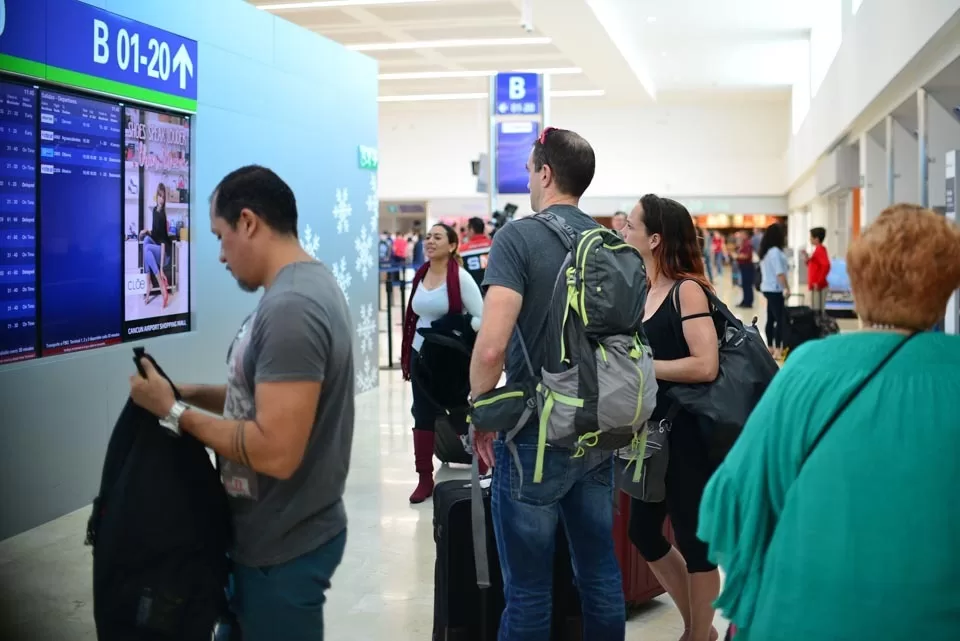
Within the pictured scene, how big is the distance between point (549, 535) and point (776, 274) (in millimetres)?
10366

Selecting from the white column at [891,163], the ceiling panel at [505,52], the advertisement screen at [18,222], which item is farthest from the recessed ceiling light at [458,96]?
the advertisement screen at [18,222]

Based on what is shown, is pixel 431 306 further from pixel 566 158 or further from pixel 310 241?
pixel 566 158

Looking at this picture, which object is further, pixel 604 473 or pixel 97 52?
pixel 97 52

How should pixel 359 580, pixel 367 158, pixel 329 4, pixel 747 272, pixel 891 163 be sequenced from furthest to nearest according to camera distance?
pixel 747 272 → pixel 329 4 → pixel 891 163 → pixel 367 158 → pixel 359 580

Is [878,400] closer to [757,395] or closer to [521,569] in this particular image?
[521,569]

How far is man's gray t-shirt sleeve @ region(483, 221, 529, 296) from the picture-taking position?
7.80ft

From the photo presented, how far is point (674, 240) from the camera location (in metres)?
3.04

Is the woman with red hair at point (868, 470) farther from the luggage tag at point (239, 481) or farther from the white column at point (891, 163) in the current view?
the white column at point (891, 163)

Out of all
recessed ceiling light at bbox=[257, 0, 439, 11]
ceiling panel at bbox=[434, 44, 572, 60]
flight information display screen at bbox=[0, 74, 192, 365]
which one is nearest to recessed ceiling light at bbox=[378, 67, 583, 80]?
ceiling panel at bbox=[434, 44, 572, 60]

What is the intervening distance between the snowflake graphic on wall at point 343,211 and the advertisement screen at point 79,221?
3.31 m

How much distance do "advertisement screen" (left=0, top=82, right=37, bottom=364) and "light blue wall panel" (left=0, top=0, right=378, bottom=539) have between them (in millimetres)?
171

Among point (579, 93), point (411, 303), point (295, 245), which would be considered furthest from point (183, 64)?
point (579, 93)

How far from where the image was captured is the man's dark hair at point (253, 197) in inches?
76.3

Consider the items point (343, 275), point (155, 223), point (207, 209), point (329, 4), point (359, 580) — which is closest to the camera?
point (359, 580)
